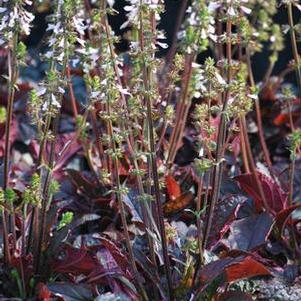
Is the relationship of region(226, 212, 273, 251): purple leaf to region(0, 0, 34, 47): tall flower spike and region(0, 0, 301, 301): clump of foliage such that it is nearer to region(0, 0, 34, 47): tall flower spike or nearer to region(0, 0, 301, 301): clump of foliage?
region(0, 0, 301, 301): clump of foliage

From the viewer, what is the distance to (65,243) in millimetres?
3018

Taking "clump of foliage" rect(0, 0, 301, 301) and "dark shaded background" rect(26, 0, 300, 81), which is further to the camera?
"dark shaded background" rect(26, 0, 300, 81)

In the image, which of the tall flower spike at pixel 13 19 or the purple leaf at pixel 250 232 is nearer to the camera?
the tall flower spike at pixel 13 19

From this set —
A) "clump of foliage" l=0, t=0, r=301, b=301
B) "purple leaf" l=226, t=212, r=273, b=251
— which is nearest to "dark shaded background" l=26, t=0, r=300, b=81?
"clump of foliage" l=0, t=0, r=301, b=301

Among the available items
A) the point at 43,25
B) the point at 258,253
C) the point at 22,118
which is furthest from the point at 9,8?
the point at 43,25

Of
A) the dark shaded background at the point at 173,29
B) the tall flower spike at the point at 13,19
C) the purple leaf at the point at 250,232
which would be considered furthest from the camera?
the dark shaded background at the point at 173,29

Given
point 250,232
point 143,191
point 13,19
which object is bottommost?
point 250,232

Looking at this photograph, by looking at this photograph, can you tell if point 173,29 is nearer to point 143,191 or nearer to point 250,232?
point 250,232

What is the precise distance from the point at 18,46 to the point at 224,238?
48.7 inches

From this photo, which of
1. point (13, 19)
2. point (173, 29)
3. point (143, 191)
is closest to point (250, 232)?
point (143, 191)

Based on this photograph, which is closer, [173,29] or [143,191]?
[143,191]

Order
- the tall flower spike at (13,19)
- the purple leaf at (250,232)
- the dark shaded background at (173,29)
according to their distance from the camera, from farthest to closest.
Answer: the dark shaded background at (173,29), the purple leaf at (250,232), the tall flower spike at (13,19)

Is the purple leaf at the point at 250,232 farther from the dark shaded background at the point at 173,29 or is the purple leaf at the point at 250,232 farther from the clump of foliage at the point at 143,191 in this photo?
the dark shaded background at the point at 173,29

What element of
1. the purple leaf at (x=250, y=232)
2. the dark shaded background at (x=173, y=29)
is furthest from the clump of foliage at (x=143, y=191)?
the dark shaded background at (x=173, y=29)
